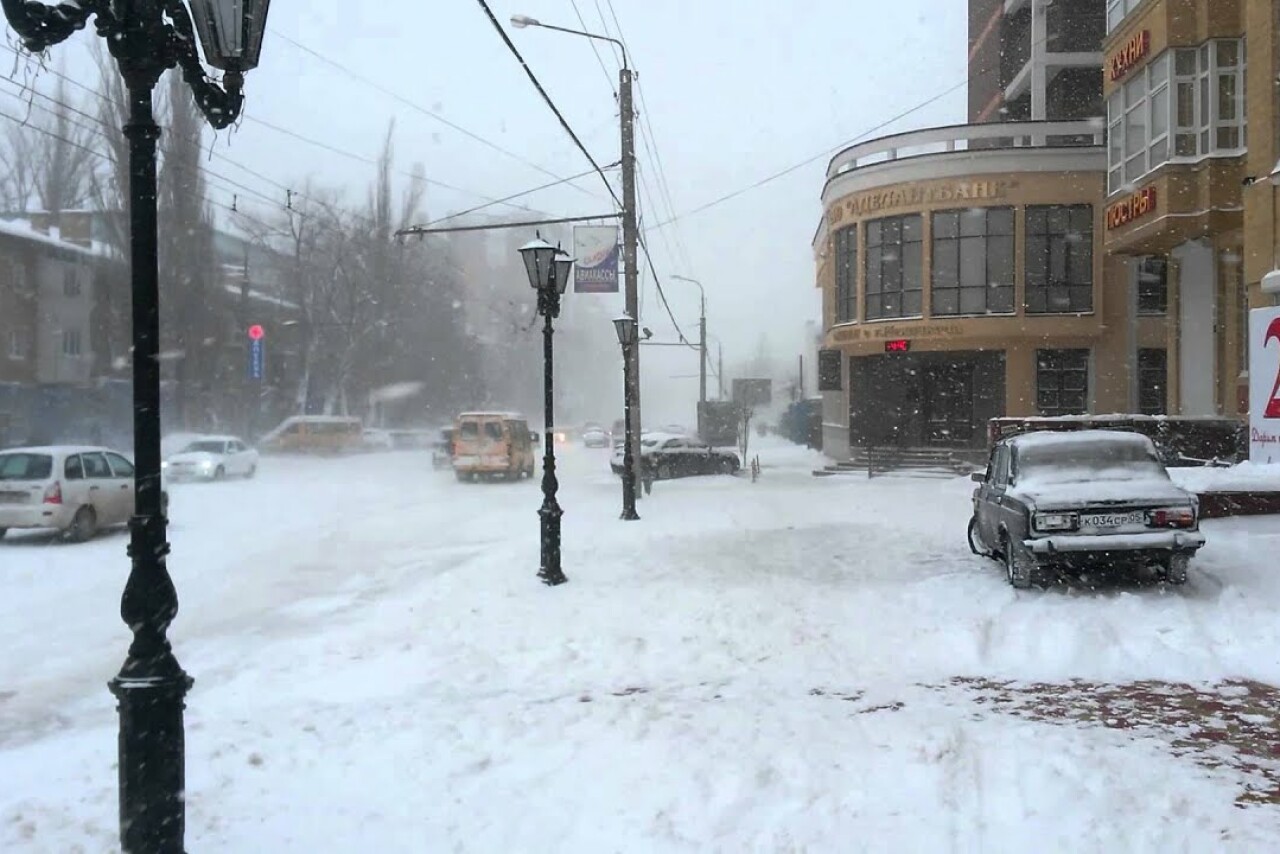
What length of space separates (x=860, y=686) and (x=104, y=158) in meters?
36.9

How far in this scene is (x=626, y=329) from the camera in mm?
19703

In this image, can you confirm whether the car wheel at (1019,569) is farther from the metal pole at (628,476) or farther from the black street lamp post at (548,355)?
the metal pole at (628,476)

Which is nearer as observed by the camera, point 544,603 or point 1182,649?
point 1182,649

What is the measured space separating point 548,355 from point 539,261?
1089 mm

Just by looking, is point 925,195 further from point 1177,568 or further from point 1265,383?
point 1177,568

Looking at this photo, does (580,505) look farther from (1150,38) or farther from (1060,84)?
(1060,84)

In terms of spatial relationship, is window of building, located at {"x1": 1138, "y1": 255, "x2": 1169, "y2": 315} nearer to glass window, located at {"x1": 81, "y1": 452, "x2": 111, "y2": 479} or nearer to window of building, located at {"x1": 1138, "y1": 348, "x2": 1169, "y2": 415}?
window of building, located at {"x1": 1138, "y1": 348, "x2": 1169, "y2": 415}

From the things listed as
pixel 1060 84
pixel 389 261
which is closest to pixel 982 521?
pixel 1060 84

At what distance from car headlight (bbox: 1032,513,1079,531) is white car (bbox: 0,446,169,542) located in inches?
463

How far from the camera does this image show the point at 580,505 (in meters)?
21.6

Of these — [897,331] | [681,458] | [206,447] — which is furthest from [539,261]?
[206,447]

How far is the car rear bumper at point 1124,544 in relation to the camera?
9062mm

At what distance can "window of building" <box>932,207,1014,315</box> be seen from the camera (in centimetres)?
3072

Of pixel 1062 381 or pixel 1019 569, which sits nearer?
pixel 1019 569
